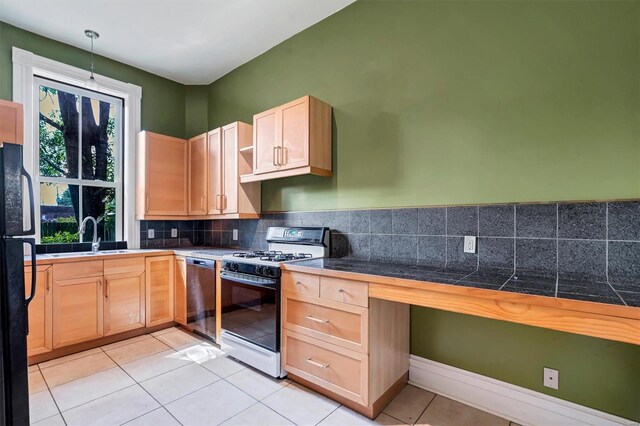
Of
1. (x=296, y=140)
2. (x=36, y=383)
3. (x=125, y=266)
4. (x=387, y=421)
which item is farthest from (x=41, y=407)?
(x=296, y=140)

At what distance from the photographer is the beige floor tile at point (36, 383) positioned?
83.0 inches

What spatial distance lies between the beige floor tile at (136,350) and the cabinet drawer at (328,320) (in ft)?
4.71

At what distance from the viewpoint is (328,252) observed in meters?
2.65

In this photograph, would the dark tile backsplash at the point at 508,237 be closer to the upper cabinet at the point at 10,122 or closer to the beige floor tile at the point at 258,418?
the beige floor tile at the point at 258,418

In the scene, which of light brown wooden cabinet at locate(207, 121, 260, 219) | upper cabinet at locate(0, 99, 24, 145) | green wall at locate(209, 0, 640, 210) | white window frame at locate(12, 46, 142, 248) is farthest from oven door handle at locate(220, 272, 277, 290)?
upper cabinet at locate(0, 99, 24, 145)

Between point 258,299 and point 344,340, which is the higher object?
point 258,299

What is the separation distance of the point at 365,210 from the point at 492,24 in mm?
1481

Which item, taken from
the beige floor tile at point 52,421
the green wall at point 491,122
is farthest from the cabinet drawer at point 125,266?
the green wall at point 491,122

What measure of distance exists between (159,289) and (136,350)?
0.64 m

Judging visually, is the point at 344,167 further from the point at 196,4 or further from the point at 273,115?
the point at 196,4

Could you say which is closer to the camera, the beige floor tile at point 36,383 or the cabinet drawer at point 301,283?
the cabinet drawer at point 301,283

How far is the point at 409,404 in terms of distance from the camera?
1.95 metres

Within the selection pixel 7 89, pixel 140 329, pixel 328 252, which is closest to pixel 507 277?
pixel 328 252

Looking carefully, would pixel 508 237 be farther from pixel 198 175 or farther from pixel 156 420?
pixel 198 175
